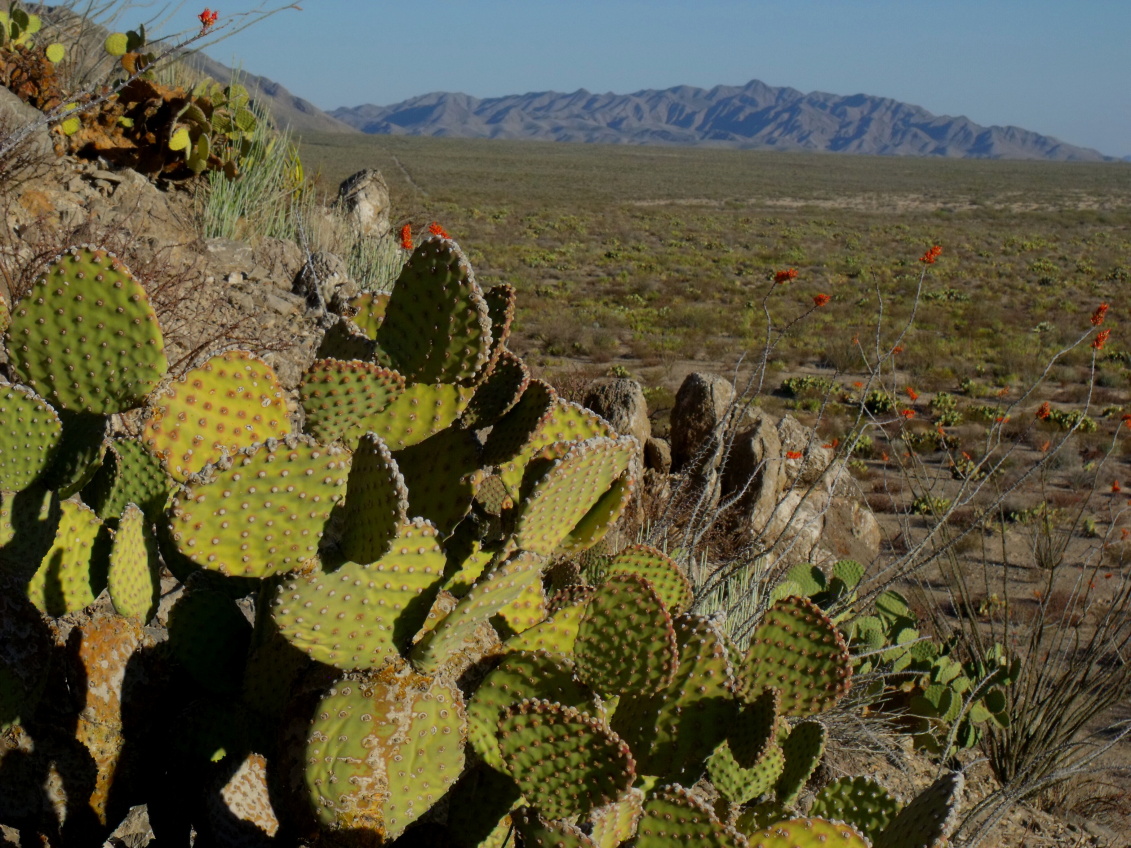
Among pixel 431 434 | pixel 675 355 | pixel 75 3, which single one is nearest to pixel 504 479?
pixel 431 434

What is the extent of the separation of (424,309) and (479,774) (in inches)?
31.0

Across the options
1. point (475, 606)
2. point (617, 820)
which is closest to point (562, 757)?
point (617, 820)

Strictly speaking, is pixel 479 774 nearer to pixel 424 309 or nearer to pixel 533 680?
pixel 533 680

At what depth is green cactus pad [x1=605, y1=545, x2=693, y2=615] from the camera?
1.94 meters

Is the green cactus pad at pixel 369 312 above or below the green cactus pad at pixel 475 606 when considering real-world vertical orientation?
above

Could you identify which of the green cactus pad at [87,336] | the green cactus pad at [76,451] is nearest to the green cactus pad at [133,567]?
the green cactus pad at [76,451]

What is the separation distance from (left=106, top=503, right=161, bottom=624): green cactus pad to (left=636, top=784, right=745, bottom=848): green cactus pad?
96 centimetres

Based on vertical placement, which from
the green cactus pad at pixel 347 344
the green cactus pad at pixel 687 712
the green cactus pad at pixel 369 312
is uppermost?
the green cactus pad at pixel 369 312

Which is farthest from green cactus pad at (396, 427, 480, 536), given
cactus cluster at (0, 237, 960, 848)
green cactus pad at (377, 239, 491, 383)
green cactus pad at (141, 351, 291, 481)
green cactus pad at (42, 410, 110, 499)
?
green cactus pad at (42, 410, 110, 499)

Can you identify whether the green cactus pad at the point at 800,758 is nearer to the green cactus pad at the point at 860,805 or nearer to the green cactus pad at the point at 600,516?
the green cactus pad at the point at 860,805

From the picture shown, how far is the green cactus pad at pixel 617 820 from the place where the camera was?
143cm

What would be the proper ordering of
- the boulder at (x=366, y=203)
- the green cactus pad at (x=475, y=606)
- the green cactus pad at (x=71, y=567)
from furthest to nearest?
the boulder at (x=366, y=203)
the green cactus pad at (x=71, y=567)
the green cactus pad at (x=475, y=606)

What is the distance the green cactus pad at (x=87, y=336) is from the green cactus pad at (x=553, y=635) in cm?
75

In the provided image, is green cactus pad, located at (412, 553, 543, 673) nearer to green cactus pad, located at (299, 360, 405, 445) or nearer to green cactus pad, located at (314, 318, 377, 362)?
green cactus pad, located at (299, 360, 405, 445)
